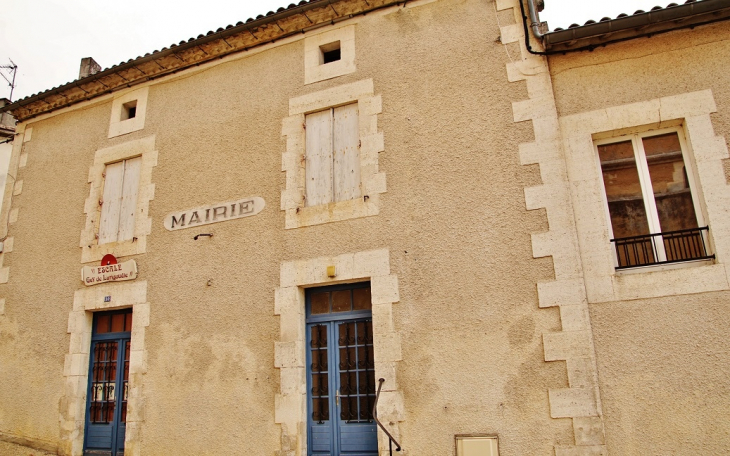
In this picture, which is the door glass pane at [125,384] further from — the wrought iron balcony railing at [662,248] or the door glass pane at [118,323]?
the wrought iron balcony railing at [662,248]

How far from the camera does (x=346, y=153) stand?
601 centimetres

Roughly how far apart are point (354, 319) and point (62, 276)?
4.13m

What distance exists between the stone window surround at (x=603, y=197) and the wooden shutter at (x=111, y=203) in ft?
18.1

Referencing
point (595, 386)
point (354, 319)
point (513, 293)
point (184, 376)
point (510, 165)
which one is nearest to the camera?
point (595, 386)

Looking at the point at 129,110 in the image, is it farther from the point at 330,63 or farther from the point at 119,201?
the point at 330,63

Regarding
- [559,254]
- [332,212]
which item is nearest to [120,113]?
[332,212]

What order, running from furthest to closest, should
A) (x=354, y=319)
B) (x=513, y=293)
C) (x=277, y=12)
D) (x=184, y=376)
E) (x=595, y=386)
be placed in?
(x=277, y=12)
(x=184, y=376)
(x=354, y=319)
(x=513, y=293)
(x=595, y=386)

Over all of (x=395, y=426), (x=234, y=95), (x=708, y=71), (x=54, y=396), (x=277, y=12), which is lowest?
(x=395, y=426)

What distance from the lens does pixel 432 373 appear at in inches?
195

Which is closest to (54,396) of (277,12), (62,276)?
(62,276)

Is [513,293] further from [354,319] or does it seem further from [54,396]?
[54,396]

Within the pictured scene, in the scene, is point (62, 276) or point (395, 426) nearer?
point (395, 426)

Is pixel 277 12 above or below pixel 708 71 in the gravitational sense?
above

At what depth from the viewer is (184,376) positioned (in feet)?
19.6
